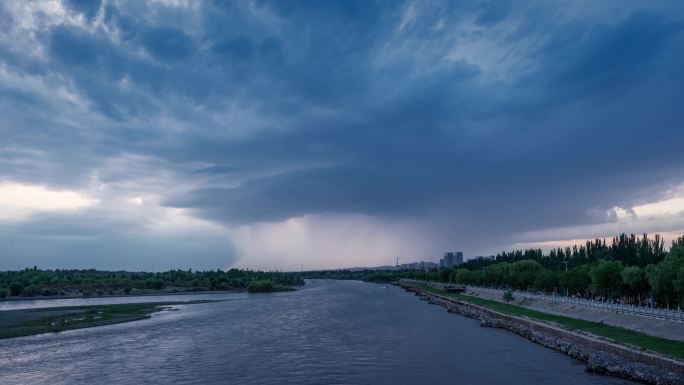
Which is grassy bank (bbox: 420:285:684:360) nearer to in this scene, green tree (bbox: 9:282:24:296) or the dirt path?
the dirt path

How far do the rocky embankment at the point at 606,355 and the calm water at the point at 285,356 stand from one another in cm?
116

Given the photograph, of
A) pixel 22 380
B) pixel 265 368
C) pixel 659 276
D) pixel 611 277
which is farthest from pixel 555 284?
pixel 22 380

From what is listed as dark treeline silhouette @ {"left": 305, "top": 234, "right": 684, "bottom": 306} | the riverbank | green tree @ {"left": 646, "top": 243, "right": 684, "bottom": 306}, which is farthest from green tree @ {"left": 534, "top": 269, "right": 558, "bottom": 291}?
the riverbank

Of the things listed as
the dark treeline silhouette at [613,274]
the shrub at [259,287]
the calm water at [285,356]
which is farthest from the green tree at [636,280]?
the shrub at [259,287]

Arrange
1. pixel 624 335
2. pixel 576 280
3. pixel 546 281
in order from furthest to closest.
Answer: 1. pixel 546 281
2. pixel 576 280
3. pixel 624 335

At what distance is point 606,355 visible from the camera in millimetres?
39281

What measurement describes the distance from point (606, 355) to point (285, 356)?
1068 inches

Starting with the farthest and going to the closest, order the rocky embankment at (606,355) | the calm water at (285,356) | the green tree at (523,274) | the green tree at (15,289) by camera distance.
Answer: the green tree at (15,289), the green tree at (523,274), the calm water at (285,356), the rocky embankment at (606,355)

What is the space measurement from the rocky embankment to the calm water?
116 centimetres

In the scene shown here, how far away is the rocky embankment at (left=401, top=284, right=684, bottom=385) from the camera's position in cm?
3203

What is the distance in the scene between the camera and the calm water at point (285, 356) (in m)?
36.1

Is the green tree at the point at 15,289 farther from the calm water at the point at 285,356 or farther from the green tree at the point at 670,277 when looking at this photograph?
the green tree at the point at 670,277

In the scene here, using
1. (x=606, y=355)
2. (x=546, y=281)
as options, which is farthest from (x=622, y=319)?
(x=546, y=281)

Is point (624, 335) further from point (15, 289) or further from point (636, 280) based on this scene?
point (15, 289)
